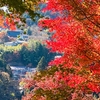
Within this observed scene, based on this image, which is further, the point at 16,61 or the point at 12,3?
the point at 16,61

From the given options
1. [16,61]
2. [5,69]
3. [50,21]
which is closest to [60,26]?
[50,21]

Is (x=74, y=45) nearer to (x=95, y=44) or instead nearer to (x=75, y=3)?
(x=95, y=44)

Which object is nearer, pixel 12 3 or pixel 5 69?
pixel 12 3

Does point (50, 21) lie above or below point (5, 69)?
above

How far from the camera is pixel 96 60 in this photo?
9102 mm

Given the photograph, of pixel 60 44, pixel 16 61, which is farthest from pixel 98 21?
pixel 16 61

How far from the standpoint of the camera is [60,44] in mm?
9844

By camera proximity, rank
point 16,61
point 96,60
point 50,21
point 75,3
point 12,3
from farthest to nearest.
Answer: point 16,61 < point 50,21 < point 96,60 < point 75,3 < point 12,3

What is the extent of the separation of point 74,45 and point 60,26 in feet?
5.60

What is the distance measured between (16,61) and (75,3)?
111931 mm

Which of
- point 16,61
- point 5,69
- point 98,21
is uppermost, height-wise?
point 98,21

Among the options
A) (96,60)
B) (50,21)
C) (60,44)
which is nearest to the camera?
(96,60)

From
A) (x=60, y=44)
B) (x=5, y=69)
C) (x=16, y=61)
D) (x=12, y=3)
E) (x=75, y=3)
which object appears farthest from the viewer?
(x=16, y=61)

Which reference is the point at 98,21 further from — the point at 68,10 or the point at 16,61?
the point at 16,61
